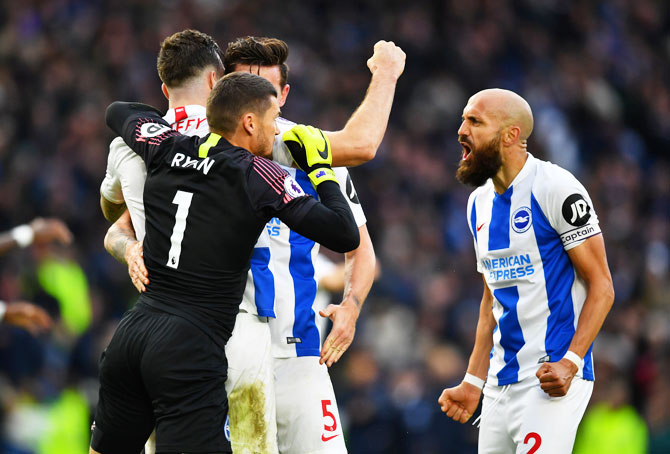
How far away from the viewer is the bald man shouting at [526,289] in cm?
452

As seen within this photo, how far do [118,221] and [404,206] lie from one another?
8474 mm

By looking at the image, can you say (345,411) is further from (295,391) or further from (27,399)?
(295,391)

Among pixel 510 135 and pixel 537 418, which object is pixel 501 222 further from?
pixel 537 418

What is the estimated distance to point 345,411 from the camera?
30.1 ft

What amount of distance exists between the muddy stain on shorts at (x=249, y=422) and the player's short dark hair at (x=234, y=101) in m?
1.14

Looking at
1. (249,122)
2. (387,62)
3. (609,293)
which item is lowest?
(609,293)

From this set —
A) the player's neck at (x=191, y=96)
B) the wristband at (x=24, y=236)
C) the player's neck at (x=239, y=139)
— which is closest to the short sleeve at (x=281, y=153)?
the player's neck at (x=239, y=139)

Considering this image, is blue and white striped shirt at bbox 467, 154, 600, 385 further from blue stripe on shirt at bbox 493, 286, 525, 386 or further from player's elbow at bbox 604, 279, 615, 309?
player's elbow at bbox 604, 279, 615, 309

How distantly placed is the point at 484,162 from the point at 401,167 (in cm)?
859

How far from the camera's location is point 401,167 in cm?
1342

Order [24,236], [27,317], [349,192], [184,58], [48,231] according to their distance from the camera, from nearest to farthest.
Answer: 1. [184,58]
2. [349,192]
3. [48,231]
4. [24,236]
5. [27,317]

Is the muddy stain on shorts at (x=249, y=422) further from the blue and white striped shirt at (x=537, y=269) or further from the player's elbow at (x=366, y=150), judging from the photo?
the blue and white striped shirt at (x=537, y=269)

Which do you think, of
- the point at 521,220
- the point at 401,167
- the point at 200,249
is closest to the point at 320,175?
the point at 200,249

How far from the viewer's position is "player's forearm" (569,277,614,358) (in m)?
4.44
